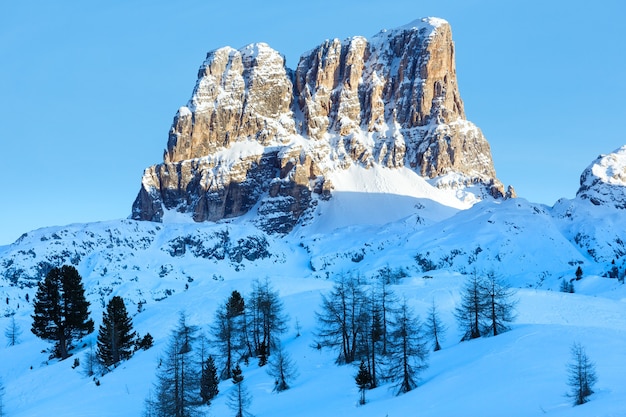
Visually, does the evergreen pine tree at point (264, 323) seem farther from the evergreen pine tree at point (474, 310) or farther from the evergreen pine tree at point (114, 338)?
the evergreen pine tree at point (474, 310)

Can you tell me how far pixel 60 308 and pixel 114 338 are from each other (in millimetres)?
12250

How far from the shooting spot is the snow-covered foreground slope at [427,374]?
1629 inches

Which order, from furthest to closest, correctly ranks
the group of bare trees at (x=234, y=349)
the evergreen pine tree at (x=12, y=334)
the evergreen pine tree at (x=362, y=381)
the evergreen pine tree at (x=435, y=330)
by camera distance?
the evergreen pine tree at (x=12, y=334)
the evergreen pine tree at (x=435, y=330)
the group of bare trees at (x=234, y=349)
the evergreen pine tree at (x=362, y=381)

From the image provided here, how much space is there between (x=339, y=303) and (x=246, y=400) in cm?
1746

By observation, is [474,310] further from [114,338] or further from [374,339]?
[114,338]

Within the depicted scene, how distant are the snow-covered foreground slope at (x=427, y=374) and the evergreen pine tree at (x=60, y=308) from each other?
330 cm

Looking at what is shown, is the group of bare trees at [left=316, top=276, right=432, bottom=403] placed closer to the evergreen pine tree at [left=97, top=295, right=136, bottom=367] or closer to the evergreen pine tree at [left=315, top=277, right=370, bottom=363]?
the evergreen pine tree at [left=315, top=277, right=370, bottom=363]

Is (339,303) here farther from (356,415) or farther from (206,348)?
(356,415)

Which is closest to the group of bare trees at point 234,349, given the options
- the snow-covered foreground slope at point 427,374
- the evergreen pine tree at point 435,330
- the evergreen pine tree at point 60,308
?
the snow-covered foreground slope at point 427,374

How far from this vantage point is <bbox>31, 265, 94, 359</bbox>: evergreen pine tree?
8575cm

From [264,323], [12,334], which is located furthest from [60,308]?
[12,334]

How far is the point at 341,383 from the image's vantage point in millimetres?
56969

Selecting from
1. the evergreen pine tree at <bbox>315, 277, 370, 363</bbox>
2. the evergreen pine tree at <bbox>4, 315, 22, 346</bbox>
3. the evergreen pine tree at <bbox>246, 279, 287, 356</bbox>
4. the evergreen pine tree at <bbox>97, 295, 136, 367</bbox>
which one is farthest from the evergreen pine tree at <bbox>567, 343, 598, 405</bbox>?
the evergreen pine tree at <bbox>4, 315, 22, 346</bbox>

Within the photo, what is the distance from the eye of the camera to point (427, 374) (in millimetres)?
54031
